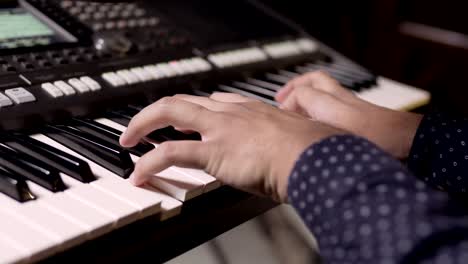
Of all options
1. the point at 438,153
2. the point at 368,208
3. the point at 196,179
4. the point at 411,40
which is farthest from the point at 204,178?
the point at 411,40

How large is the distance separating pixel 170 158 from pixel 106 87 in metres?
0.28

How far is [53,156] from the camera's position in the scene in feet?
2.06

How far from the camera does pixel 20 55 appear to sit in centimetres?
81

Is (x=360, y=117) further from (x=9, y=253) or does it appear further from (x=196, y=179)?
(x=9, y=253)

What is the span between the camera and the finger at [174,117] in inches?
25.0

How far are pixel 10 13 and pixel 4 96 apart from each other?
0.25 m

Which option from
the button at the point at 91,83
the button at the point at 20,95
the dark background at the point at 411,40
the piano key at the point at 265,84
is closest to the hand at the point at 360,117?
the piano key at the point at 265,84

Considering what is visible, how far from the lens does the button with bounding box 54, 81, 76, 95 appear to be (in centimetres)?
76

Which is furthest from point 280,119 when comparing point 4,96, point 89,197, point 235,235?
point 235,235

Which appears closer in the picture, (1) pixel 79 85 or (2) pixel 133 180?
(2) pixel 133 180

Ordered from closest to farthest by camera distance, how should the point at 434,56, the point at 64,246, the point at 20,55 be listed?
the point at 64,246 → the point at 20,55 → the point at 434,56

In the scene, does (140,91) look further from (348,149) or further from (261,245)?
(261,245)

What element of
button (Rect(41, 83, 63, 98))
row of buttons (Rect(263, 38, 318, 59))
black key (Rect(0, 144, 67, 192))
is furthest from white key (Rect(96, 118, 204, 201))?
row of buttons (Rect(263, 38, 318, 59))

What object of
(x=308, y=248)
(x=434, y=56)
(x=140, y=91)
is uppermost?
(x=140, y=91)
